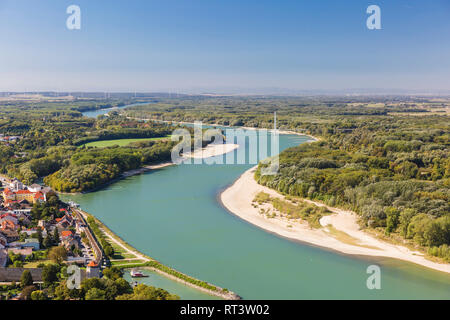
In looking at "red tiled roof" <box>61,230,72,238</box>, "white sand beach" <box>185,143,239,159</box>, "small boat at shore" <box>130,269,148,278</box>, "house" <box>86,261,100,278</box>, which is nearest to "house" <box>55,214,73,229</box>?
"red tiled roof" <box>61,230,72,238</box>

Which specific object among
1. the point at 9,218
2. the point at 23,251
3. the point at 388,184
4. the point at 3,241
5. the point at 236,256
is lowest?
the point at 236,256

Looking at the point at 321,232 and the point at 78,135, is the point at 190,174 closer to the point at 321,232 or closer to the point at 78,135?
the point at 321,232

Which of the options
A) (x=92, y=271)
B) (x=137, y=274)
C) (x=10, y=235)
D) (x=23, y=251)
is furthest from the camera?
(x=10, y=235)

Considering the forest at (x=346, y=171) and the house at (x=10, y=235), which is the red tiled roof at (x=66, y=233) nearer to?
the house at (x=10, y=235)

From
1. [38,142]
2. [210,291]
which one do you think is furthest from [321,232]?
[38,142]

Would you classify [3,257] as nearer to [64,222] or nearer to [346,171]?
[64,222]

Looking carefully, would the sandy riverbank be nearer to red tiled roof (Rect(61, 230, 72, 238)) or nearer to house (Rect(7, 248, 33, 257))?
red tiled roof (Rect(61, 230, 72, 238))

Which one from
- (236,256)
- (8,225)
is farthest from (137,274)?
(8,225)
